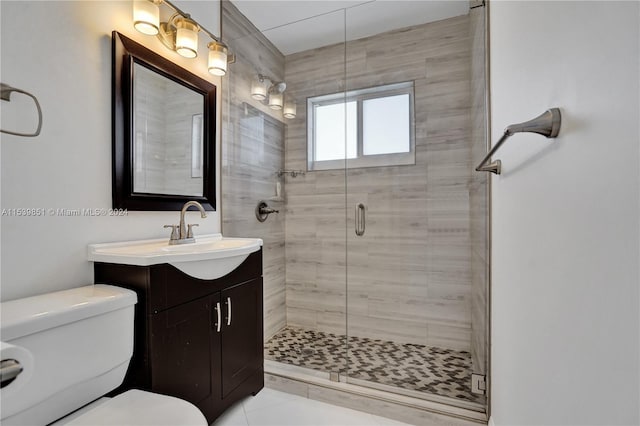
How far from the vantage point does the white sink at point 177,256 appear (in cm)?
114

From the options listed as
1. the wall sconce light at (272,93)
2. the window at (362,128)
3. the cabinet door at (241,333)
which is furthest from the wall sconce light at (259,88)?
the cabinet door at (241,333)

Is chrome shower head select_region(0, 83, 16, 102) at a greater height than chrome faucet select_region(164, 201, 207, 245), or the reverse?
chrome shower head select_region(0, 83, 16, 102)

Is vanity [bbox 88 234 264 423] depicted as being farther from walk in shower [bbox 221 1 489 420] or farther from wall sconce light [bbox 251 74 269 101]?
wall sconce light [bbox 251 74 269 101]

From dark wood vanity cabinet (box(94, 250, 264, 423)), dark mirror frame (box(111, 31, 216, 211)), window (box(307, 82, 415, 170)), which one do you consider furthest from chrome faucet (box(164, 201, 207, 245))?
window (box(307, 82, 415, 170))

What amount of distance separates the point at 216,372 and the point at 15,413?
28.8 inches

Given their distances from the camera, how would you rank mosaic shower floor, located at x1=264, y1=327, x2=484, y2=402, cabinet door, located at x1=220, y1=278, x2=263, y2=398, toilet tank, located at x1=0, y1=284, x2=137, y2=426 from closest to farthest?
toilet tank, located at x1=0, y1=284, x2=137, y2=426, cabinet door, located at x1=220, y1=278, x2=263, y2=398, mosaic shower floor, located at x1=264, y1=327, x2=484, y2=402

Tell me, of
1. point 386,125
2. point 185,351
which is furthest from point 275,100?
point 185,351

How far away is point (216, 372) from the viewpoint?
141 centimetres

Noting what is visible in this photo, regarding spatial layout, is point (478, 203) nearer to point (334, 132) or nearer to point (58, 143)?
point (334, 132)

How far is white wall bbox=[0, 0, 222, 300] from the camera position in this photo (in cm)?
102

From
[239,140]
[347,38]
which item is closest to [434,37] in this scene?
[347,38]

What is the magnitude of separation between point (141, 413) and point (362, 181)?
187 centimetres

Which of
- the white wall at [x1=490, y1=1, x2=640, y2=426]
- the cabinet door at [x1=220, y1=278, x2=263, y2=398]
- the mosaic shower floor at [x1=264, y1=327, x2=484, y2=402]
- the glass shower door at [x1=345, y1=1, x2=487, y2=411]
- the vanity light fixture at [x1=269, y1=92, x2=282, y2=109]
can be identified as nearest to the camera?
the white wall at [x1=490, y1=1, x2=640, y2=426]

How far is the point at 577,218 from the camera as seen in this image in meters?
0.53
